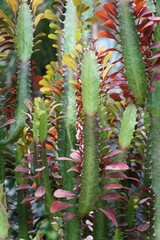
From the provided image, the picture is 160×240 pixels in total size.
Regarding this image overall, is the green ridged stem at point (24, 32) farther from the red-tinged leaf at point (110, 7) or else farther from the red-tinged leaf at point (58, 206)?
the red-tinged leaf at point (58, 206)

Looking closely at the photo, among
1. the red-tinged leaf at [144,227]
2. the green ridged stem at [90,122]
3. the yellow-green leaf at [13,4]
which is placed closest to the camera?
the green ridged stem at [90,122]

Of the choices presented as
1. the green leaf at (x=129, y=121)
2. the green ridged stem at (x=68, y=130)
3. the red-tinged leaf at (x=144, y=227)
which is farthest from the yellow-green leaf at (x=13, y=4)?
the red-tinged leaf at (x=144, y=227)

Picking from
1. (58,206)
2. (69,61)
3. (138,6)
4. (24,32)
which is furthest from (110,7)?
(58,206)

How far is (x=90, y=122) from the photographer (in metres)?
1.15

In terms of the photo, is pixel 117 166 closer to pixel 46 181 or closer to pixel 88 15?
pixel 46 181

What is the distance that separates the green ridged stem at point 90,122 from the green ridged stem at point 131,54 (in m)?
0.09

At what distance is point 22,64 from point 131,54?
396 millimetres

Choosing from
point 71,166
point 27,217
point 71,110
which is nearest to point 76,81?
point 71,110

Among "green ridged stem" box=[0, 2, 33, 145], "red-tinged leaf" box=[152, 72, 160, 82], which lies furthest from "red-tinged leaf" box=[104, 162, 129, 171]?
"green ridged stem" box=[0, 2, 33, 145]

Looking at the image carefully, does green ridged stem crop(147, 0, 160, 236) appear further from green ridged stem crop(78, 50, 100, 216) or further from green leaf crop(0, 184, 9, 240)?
green leaf crop(0, 184, 9, 240)

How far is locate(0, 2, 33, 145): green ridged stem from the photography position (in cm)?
142

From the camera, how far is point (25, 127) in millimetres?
1433

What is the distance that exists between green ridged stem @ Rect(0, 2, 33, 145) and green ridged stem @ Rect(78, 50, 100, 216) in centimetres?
32

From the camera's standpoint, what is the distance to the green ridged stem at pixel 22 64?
55.7 inches
